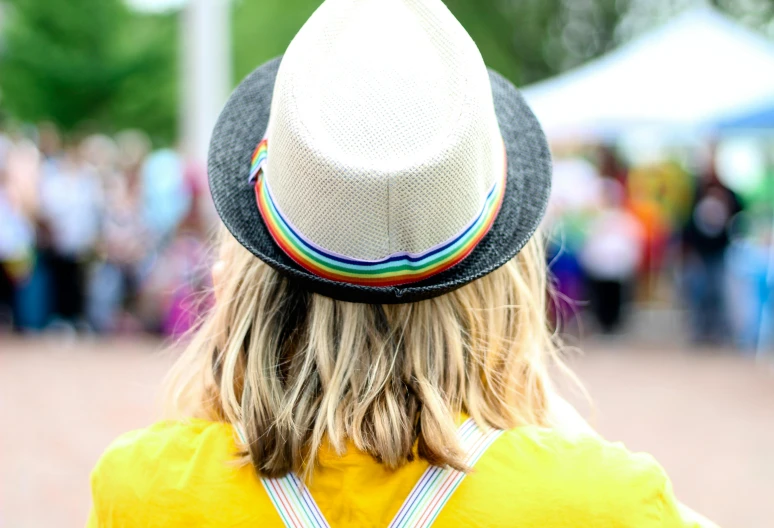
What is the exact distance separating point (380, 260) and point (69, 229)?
900 centimetres

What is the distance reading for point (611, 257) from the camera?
1006 cm

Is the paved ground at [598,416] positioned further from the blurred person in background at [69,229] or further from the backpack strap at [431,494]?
the backpack strap at [431,494]

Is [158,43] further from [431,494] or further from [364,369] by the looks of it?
[431,494]

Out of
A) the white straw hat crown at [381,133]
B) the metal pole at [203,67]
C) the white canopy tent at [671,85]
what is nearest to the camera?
the white straw hat crown at [381,133]

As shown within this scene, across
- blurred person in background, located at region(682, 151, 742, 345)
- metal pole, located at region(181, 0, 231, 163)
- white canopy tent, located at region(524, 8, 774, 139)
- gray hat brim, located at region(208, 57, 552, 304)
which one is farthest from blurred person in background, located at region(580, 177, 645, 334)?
gray hat brim, located at region(208, 57, 552, 304)

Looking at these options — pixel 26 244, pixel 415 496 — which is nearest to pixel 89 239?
pixel 26 244

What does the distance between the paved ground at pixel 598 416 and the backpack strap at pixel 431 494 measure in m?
2.43

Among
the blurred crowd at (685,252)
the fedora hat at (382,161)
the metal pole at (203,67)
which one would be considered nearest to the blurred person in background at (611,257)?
the blurred crowd at (685,252)

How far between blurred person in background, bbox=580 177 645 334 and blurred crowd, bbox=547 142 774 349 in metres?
0.01

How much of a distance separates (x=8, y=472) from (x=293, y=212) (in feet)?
14.3

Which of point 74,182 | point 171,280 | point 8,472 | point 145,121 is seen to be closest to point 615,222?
point 171,280

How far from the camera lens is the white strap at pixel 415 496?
1.31m

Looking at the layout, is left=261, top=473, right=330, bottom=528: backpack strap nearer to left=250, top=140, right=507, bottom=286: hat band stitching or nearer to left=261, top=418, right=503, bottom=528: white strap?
left=261, top=418, right=503, bottom=528: white strap

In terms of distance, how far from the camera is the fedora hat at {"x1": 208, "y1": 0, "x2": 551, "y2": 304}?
1279 mm
